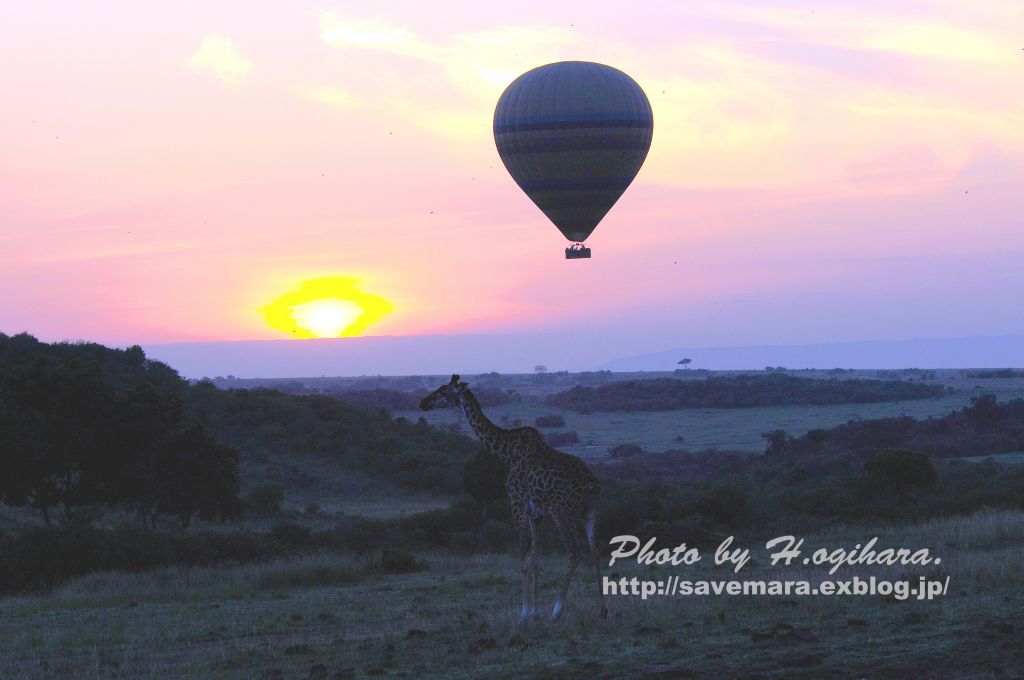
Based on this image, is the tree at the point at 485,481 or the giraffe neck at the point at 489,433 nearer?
the giraffe neck at the point at 489,433

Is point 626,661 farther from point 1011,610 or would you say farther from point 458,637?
point 1011,610

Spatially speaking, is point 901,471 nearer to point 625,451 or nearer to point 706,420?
point 625,451

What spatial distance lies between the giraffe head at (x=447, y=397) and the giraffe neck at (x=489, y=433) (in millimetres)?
84

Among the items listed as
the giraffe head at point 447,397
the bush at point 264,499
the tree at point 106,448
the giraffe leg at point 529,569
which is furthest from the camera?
the bush at point 264,499

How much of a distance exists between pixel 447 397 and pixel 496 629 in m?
3.76

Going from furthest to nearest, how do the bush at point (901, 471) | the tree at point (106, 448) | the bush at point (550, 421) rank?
1. the bush at point (550, 421)
2. the bush at point (901, 471)
3. the tree at point (106, 448)

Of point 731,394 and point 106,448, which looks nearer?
point 106,448

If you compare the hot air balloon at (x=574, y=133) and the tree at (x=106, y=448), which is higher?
the hot air balloon at (x=574, y=133)

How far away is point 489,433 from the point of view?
19219 millimetres

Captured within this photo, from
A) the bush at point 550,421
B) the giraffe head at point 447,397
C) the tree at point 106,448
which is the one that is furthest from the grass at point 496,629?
the bush at point 550,421

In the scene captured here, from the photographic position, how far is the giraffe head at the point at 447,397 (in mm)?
19094

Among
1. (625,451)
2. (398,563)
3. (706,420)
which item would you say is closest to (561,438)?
(625,451)

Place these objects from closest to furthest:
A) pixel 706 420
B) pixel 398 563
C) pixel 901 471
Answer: pixel 398 563 < pixel 901 471 < pixel 706 420

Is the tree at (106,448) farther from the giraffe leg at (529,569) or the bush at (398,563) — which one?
the giraffe leg at (529,569)
